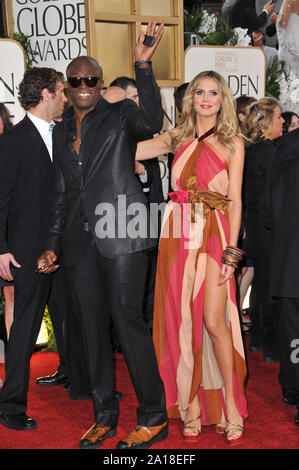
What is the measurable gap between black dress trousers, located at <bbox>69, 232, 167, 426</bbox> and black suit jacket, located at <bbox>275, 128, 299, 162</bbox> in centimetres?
98

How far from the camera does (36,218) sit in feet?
11.1

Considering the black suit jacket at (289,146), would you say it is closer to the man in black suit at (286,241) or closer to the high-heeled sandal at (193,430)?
the man in black suit at (286,241)

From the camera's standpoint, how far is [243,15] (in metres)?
8.34

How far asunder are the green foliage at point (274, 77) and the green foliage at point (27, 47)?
9.28 ft

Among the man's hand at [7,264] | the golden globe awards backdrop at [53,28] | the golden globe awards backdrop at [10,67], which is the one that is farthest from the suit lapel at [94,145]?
the golden globe awards backdrop at [53,28]

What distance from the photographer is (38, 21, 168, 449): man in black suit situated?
2904 mm

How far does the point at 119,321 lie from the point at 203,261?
1.65 feet

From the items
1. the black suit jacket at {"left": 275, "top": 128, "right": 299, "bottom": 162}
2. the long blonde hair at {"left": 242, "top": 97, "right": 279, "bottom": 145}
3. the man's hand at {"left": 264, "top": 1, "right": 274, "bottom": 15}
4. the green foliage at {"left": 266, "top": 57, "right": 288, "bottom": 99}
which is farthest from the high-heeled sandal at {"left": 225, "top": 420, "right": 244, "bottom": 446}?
the man's hand at {"left": 264, "top": 1, "right": 274, "bottom": 15}

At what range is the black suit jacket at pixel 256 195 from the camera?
4391 mm

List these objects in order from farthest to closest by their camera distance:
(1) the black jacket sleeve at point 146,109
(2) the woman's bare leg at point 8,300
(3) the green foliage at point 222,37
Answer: (3) the green foliage at point 222,37
(2) the woman's bare leg at point 8,300
(1) the black jacket sleeve at point 146,109

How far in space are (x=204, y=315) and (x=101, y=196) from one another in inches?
30.3

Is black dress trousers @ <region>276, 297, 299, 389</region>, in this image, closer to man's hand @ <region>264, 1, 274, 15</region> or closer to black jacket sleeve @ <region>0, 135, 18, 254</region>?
black jacket sleeve @ <region>0, 135, 18, 254</region>

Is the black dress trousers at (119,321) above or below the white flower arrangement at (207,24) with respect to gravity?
below
